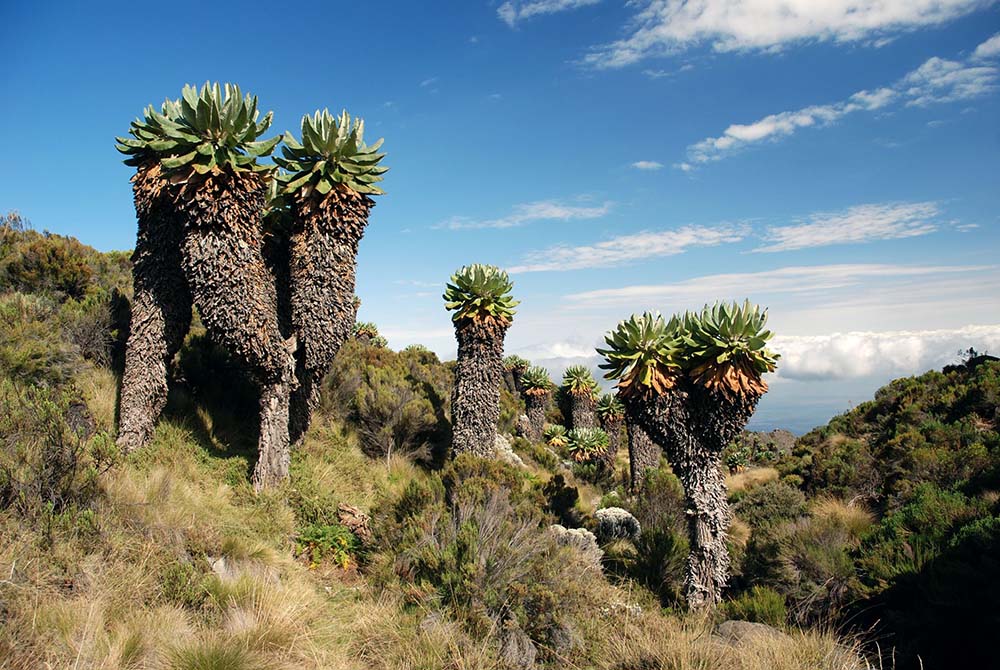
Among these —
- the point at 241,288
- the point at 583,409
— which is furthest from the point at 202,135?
the point at 583,409

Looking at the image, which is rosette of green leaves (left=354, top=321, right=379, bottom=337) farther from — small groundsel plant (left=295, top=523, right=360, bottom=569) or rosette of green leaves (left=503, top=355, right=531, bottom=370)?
small groundsel plant (left=295, top=523, right=360, bottom=569)

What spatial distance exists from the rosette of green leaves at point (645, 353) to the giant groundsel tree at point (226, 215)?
5680 mm

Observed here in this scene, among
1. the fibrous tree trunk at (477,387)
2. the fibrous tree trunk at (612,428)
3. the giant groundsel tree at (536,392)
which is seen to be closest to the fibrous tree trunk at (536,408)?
the giant groundsel tree at (536,392)

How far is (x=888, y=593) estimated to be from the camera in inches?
266

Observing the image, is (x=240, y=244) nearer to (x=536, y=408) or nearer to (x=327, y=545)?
(x=327, y=545)

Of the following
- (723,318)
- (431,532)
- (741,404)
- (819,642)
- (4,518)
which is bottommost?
(819,642)

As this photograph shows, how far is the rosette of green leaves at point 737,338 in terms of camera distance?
7812 mm

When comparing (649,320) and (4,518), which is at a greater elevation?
(649,320)

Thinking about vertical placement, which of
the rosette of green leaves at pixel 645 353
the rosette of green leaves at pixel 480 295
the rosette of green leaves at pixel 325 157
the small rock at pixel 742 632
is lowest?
the small rock at pixel 742 632

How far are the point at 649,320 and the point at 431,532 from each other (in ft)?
16.4

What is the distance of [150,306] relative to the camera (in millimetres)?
8016

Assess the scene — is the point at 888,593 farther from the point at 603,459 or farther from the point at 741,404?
the point at 603,459

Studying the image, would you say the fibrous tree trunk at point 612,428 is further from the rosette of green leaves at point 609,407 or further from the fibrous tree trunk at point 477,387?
the fibrous tree trunk at point 477,387

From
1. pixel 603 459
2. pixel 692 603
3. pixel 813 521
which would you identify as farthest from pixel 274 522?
pixel 603 459
